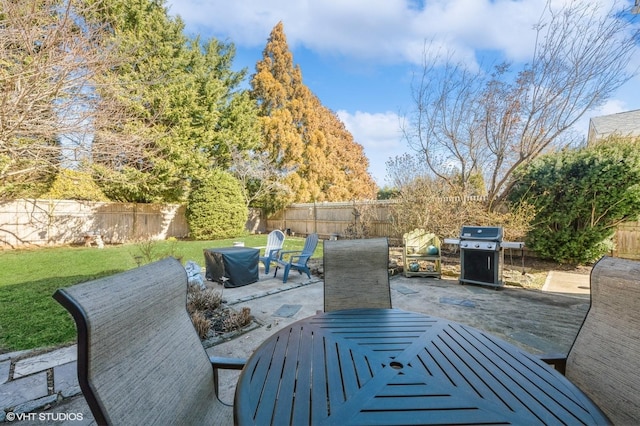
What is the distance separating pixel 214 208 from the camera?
11.7 metres

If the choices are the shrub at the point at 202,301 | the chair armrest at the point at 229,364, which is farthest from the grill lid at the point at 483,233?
the chair armrest at the point at 229,364

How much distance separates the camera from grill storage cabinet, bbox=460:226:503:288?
4809mm

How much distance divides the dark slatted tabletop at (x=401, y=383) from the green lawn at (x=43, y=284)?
3.09 m

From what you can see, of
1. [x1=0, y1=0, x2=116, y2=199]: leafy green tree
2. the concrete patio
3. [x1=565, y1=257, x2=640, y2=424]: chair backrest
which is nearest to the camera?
[x1=565, y1=257, x2=640, y2=424]: chair backrest

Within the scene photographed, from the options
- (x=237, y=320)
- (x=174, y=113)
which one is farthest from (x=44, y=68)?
(x=174, y=113)

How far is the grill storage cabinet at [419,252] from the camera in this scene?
5.70m

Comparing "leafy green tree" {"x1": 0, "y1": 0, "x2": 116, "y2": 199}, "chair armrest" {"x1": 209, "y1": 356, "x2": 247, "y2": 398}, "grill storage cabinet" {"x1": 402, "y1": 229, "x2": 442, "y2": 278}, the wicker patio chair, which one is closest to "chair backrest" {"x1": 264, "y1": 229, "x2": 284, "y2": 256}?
"grill storage cabinet" {"x1": 402, "y1": 229, "x2": 442, "y2": 278}

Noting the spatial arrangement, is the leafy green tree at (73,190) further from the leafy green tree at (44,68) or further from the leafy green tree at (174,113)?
the leafy green tree at (44,68)

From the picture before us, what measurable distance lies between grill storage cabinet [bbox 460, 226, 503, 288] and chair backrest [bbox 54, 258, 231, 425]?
4873 mm

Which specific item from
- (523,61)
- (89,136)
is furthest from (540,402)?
(523,61)

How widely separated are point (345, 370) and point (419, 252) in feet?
17.0

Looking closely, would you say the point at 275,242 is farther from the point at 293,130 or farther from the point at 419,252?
the point at 293,130

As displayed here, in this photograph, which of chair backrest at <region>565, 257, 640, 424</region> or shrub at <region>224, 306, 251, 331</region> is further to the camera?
shrub at <region>224, 306, 251, 331</region>

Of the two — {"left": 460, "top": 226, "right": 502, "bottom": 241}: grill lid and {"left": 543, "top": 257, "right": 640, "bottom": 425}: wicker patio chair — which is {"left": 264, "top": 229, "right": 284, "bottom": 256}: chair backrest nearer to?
{"left": 460, "top": 226, "right": 502, "bottom": 241}: grill lid
